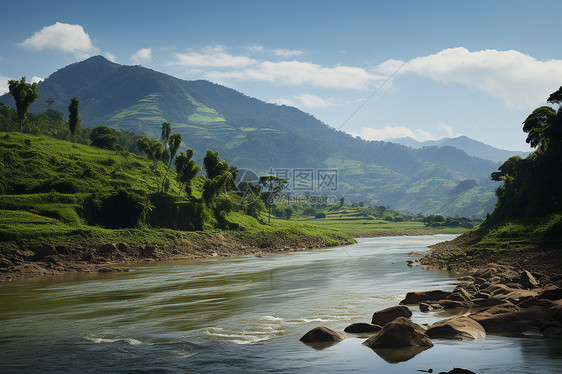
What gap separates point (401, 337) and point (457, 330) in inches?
116

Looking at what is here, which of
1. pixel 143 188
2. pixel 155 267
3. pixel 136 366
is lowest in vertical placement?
pixel 155 267

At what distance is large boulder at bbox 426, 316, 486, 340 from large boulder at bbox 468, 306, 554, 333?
0.70 metres

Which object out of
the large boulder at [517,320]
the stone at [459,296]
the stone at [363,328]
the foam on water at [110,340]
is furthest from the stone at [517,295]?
the foam on water at [110,340]

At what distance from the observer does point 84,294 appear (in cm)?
3719

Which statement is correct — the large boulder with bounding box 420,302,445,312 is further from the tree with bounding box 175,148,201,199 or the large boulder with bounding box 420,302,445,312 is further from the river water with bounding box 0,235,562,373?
the tree with bounding box 175,148,201,199

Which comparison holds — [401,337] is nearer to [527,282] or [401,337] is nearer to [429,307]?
[429,307]

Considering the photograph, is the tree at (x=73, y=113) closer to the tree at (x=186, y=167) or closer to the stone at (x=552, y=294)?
the tree at (x=186, y=167)

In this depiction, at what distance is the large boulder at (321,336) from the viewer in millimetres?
20125

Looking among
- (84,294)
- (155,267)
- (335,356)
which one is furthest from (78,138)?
(335,356)

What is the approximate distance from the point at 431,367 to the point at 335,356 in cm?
382

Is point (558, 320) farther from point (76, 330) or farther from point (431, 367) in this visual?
point (76, 330)

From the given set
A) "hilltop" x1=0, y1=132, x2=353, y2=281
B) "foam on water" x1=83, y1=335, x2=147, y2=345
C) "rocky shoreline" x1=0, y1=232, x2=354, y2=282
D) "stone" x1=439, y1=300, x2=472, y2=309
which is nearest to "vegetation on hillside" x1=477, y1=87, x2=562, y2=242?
"stone" x1=439, y1=300, x2=472, y2=309

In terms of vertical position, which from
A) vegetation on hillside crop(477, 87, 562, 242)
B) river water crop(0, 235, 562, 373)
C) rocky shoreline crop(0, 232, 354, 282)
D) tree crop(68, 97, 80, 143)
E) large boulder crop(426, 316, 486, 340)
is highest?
tree crop(68, 97, 80, 143)

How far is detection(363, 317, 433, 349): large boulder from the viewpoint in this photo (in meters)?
18.3
